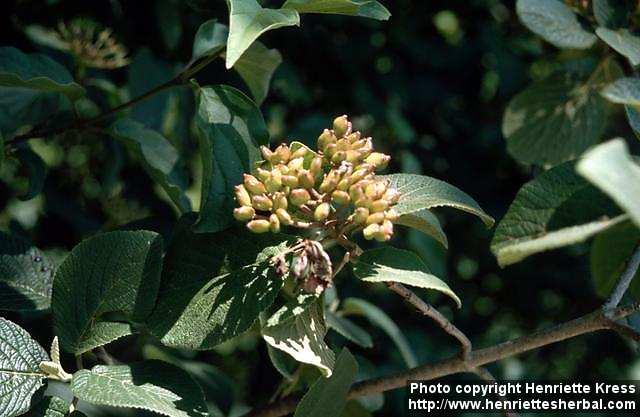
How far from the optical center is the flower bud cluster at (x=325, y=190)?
0.91 metres

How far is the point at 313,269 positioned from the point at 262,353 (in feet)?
4.33

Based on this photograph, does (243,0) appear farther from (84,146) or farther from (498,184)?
(498,184)

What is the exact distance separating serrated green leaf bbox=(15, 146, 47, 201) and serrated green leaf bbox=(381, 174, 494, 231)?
51 centimetres

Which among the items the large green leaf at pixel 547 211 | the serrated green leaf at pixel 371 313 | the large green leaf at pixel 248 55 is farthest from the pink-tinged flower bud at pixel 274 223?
the serrated green leaf at pixel 371 313

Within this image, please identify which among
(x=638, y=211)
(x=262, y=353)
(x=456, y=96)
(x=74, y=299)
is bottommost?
(x=262, y=353)

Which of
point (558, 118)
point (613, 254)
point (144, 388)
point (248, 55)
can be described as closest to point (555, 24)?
point (558, 118)

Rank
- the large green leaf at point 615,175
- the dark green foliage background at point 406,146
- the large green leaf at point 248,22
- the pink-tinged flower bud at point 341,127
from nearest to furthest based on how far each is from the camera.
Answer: the large green leaf at point 615,175 < the large green leaf at point 248,22 < the pink-tinged flower bud at point 341,127 < the dark green foliage background at point 406,146

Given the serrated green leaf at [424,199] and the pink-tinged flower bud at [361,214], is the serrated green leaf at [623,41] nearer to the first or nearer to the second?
the serrated green leaf at [424,199]

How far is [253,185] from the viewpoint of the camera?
36.5 inches

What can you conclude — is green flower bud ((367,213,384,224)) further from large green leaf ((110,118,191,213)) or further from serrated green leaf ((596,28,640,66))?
serrated green leaf ((596,28,640,66))

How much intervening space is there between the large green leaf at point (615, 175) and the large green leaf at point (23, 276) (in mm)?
738

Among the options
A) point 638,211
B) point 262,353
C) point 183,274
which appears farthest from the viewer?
point 262,353

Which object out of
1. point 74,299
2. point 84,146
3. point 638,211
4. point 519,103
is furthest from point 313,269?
point 84,146

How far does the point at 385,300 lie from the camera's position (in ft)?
7.26
